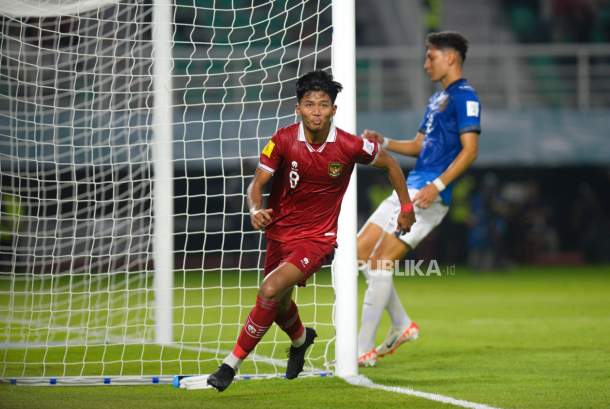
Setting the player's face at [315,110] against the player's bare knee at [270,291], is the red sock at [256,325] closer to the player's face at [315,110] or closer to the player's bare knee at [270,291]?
the player's bare knee at [270,291]

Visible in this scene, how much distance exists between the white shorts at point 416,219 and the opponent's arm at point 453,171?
10.8 inches

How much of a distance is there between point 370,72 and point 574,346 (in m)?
12.5

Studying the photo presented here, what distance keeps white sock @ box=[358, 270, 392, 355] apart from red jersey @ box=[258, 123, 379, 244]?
4.98ft

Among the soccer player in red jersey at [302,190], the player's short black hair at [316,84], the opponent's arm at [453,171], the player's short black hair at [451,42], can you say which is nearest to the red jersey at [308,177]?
the soccer player in red jersey at [302,190]

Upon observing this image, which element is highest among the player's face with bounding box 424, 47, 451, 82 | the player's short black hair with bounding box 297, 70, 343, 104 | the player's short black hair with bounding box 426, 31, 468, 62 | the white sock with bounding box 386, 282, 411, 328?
the player's short black hair with bounding box 426, 31, 468, 62

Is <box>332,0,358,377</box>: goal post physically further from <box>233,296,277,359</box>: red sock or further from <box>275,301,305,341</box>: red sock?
<box>233,296,277,359</box>: red sock

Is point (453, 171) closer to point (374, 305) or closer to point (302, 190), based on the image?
point (374, 305)

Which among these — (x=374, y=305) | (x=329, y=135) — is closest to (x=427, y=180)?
(x=374, y=305)

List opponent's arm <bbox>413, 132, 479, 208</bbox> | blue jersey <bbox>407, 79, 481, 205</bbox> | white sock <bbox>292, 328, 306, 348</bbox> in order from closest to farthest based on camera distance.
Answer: white sock <bbox>292, 328, 306, 348</bbox>, opponent's arm <bbox>413, 132, 479, 208</bbox>, blue jersey <bbox>407, 79, 481, 205</bbox>

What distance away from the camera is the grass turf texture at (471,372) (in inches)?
242

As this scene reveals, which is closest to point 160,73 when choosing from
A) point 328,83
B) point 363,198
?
point 328,83

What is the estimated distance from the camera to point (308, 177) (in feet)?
21.0

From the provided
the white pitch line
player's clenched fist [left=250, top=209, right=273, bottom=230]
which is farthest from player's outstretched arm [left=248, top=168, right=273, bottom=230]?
the white pitch line

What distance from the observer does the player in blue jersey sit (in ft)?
25.9
